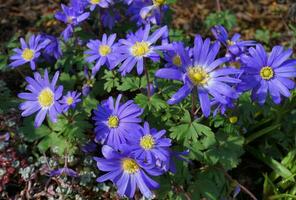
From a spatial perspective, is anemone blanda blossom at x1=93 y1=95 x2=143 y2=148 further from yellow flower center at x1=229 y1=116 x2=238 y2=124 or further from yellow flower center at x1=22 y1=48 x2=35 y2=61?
yellow flower center at x1=22 y1=48 x2=35 y2=61

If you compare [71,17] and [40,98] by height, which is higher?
[71,17]

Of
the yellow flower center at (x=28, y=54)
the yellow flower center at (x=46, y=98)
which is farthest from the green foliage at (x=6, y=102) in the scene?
the yellow flower center at (x=46, y=98)

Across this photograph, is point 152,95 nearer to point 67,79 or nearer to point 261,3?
point 67,79

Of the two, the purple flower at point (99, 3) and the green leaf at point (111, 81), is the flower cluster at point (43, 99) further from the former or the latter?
the purple flower at point (99, 3)

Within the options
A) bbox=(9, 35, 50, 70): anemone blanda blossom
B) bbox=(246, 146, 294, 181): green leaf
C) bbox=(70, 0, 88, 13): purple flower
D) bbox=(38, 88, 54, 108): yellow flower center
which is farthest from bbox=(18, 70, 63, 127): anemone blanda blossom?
bbox=(246, 146, 294, 181): green leaf

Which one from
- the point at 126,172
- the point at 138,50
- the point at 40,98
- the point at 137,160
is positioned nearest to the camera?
the point at 137,160

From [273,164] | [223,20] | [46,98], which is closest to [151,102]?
[46,98]

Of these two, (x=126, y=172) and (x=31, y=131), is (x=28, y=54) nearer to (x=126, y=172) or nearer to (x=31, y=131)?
(x=31, y=131)
